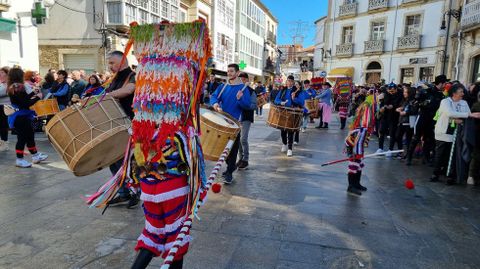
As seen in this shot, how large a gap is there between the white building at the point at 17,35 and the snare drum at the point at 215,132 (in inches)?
489

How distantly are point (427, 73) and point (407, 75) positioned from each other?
5.43 ft

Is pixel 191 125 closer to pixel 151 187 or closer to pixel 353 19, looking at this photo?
pixel 151 187

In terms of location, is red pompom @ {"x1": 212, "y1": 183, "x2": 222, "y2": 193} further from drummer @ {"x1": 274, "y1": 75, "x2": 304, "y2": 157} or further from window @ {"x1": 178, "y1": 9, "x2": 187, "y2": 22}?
window @ {"x1": 178, "y1": 9, "x2": 187, "y2": 22}

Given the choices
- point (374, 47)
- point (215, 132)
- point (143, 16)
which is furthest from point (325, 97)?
point (374, 47)

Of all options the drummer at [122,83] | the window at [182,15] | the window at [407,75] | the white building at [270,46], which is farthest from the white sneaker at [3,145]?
the white building at [270,46]

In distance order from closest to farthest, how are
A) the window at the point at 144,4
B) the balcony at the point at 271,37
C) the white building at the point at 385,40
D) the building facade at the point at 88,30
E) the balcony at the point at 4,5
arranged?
the balcony at the point at 4,5
the building facade at the point at 88,30
the window at the point at 144,4
the white building at the point at 385,40
the balcony at the point at 271,37

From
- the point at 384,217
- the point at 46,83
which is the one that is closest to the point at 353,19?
the point at 46,83

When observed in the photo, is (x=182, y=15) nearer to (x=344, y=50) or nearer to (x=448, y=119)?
(x=344, y=50)

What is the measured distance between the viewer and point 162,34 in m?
2.21

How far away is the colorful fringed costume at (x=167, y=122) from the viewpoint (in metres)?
2.19

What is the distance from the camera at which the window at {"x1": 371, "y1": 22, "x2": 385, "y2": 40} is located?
2727 cm

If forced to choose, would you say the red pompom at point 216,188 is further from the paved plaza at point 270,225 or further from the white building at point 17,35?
the white building at point 17,35

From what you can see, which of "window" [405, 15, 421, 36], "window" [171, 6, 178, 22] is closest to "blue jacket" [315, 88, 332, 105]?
"window" [171, 6, 178, 22]

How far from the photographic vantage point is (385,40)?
88.0 ft
